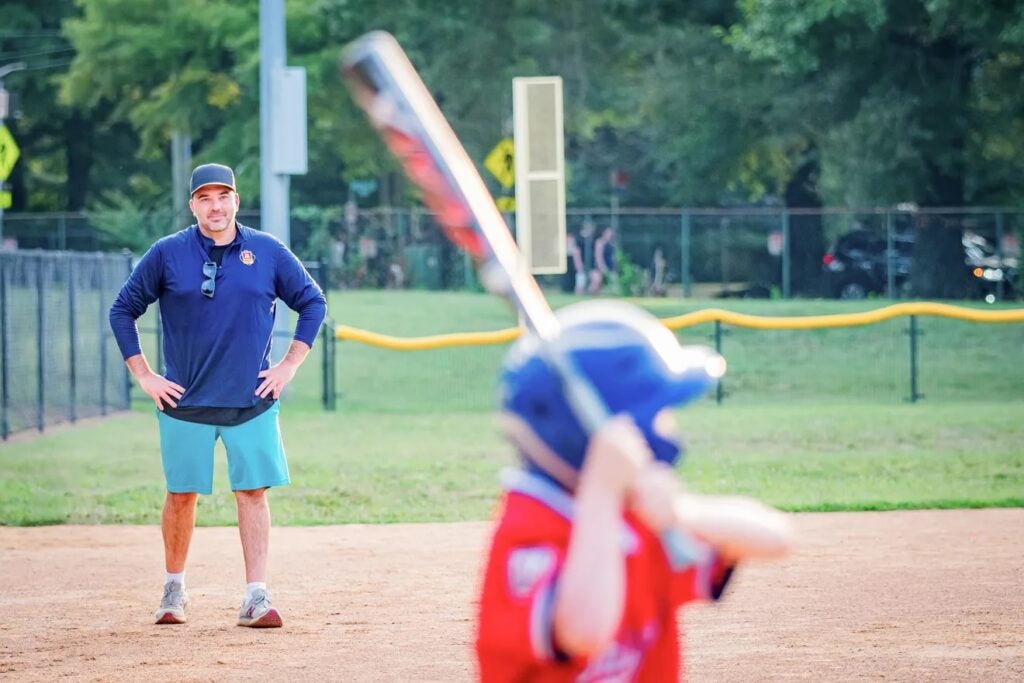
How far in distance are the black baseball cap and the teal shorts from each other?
1.13m

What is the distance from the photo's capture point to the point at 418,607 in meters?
8.66

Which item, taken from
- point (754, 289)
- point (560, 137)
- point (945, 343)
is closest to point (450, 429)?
point (560, 137)

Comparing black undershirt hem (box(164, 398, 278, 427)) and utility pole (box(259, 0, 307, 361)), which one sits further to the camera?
utility pole (box(259, 0, 307, 361))

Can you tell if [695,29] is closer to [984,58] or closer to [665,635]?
[984,58]

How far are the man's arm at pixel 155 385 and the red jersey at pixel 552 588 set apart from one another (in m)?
5.09

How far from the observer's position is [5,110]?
29672 mm

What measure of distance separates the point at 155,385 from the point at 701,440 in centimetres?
1004

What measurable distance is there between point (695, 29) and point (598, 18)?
251 centimetres

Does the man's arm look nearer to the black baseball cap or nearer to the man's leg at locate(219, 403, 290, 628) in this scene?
the man's leg at locate(219, 403, 290, 628)

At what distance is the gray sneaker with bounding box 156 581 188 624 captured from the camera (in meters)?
8.16

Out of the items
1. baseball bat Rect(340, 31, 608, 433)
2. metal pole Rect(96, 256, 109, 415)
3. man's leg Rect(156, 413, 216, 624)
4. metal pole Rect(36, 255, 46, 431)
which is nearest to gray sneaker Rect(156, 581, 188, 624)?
man's leg Rect(156, 413, 216, 624)

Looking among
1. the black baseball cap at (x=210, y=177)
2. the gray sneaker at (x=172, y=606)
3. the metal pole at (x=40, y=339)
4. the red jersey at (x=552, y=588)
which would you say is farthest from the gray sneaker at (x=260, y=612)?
the metal pole at (x=40, y=339)

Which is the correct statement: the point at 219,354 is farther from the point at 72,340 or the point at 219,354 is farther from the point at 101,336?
the point at 101,336

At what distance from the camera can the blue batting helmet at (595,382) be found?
280cm
